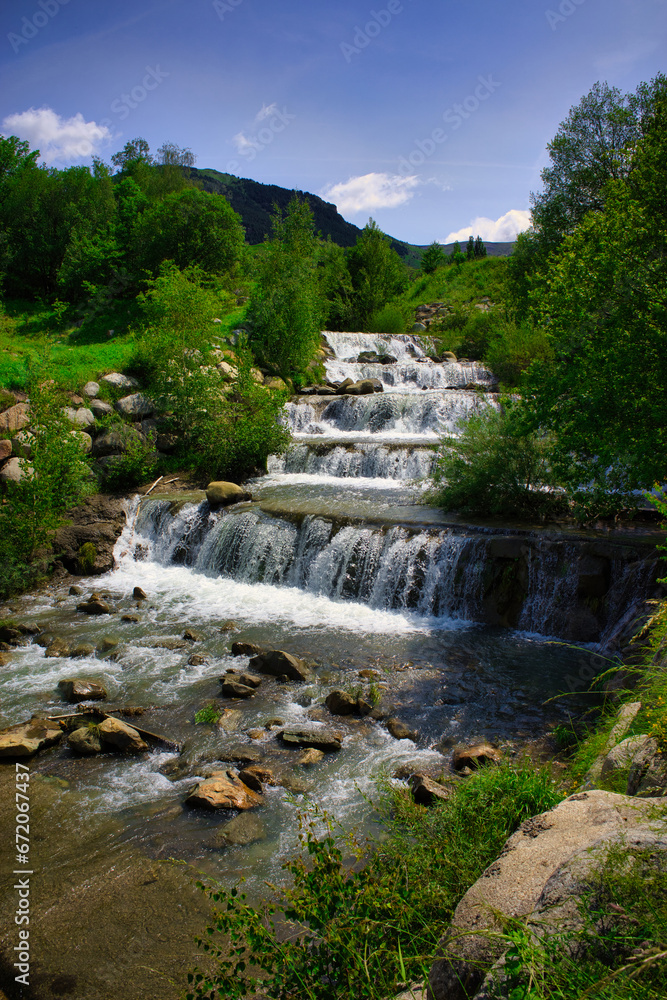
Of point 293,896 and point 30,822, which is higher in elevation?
point 293,896

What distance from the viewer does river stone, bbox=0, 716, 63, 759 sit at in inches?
219

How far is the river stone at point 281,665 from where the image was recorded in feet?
23.7

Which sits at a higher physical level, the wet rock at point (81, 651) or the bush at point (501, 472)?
the bush at point (501, 472)

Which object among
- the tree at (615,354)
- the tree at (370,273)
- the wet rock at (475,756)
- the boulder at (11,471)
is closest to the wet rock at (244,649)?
the wet rock at (475,756)

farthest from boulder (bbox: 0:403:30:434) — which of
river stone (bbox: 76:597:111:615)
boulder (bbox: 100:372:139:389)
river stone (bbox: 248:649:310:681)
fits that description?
river stone (bbox: 248:649:310:681)

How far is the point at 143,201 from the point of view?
90.6 ft

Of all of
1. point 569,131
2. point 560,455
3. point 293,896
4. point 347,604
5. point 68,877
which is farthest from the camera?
point 569,131

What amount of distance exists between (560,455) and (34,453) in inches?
383

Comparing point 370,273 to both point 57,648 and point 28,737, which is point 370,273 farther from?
point 28,737

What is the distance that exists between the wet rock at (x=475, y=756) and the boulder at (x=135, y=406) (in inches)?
530

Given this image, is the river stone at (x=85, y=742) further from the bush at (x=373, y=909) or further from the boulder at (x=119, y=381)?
the boulder at (x=119, y=381)

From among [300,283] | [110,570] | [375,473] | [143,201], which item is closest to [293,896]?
[110,570]

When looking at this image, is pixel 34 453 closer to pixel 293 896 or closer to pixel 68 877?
pixel 68 877

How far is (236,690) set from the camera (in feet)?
22.2
